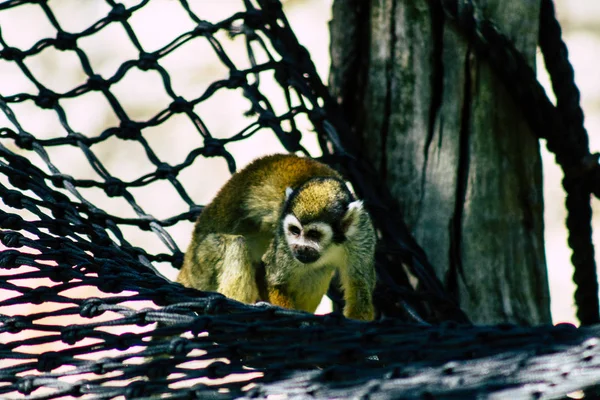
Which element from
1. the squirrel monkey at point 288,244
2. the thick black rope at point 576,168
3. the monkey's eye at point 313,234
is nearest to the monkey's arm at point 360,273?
the squirrel monkey at point 288,244

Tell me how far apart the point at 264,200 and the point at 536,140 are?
3.49ft

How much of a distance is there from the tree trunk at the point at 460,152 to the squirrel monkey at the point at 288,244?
0.92 feet

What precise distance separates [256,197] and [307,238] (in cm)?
31

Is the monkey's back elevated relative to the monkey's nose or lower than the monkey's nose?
elevated

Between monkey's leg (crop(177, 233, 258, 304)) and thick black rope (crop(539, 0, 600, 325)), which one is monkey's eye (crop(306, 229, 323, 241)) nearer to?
monkey's leg (crop(177, 233, 258, 304))

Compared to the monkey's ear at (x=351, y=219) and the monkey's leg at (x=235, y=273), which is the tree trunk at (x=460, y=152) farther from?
the monkey's leg at (x=235, y=273)

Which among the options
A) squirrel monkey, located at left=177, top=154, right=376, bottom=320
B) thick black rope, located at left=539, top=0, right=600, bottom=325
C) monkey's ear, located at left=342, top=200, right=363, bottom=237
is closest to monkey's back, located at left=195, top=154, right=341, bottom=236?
squirrel monkey, located at left=177, top=154, right=376, bottom=320

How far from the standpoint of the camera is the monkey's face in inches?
128

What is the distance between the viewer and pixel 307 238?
3297 mm

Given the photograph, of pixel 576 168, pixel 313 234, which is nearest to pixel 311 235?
pixel 313 234

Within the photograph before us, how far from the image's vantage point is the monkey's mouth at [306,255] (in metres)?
3.24

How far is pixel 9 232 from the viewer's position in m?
2.61

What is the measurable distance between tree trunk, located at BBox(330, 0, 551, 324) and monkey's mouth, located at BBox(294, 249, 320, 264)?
0.45 m

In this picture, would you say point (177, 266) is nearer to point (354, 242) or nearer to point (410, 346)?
point (354, 242)
